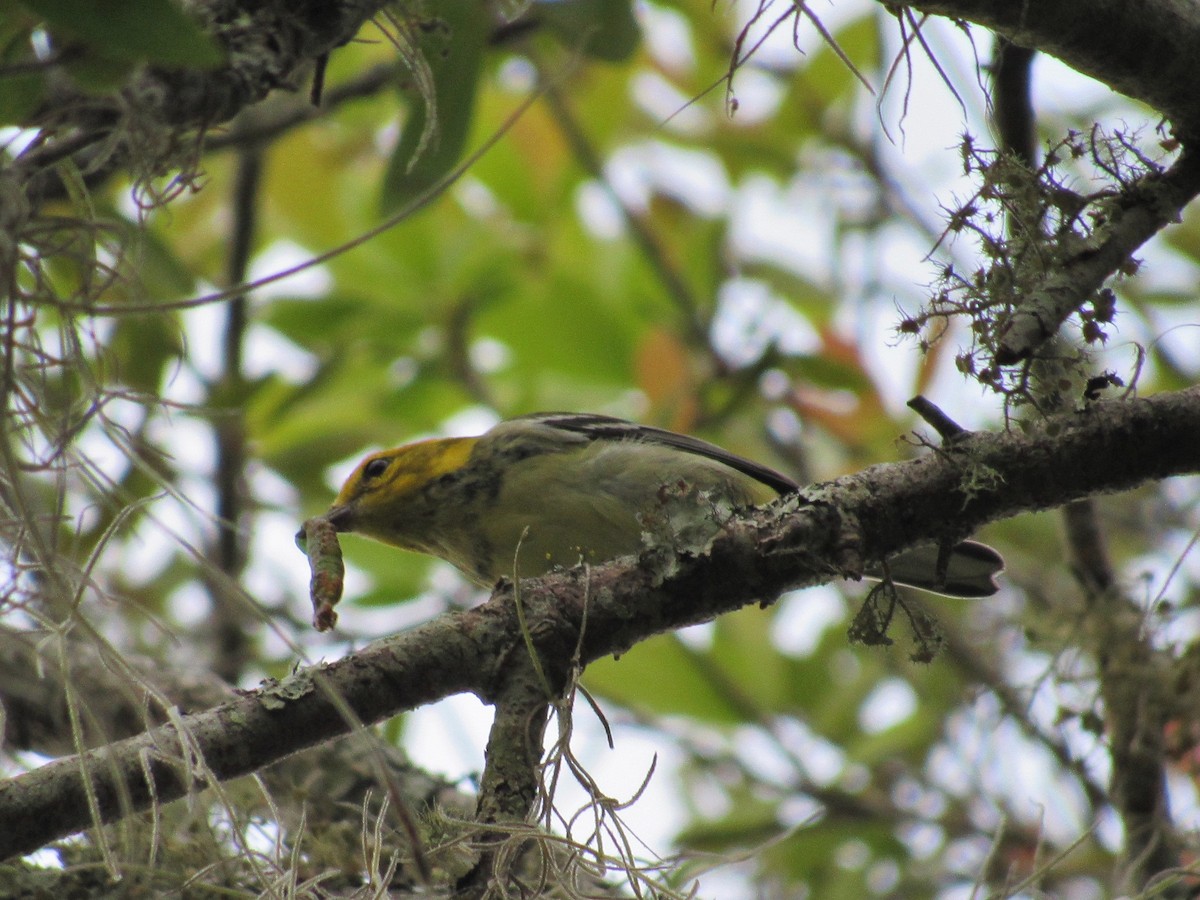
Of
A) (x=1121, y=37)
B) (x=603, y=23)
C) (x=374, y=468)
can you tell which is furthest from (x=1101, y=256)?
(x=374, y=468)

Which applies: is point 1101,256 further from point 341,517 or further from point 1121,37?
point 341,517

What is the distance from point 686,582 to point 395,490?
2496 millimetres

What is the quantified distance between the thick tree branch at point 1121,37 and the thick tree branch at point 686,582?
0.54 m

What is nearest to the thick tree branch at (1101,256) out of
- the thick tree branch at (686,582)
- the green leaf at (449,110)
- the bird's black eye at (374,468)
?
the thick tree branch at (686,582)

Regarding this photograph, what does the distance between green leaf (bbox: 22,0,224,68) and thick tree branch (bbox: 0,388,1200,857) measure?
3.56 ft

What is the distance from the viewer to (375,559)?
213 inches

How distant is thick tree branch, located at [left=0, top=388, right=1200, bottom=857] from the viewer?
2082mm

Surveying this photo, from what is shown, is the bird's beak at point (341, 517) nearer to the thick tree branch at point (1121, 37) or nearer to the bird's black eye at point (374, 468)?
the bird's black eye at point (374, 468)

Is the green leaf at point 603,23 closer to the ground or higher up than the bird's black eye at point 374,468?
higher up

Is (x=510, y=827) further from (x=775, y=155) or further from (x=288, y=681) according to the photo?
(x=775, y=155)

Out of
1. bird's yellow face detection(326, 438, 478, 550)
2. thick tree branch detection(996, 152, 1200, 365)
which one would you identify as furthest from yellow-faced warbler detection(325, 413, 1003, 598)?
thick tree branch detection(996, 152, 1200, 365)

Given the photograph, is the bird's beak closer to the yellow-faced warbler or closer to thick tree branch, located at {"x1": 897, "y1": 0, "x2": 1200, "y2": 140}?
the yellow-faced warbler

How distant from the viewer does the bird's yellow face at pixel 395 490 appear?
460 cm

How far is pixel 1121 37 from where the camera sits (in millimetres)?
2061
